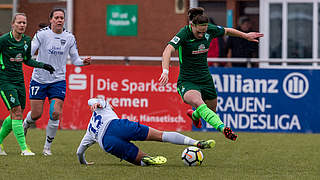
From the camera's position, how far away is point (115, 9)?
2089 centimetres

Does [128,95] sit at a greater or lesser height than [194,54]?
lesser

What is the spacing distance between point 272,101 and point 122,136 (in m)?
6.86

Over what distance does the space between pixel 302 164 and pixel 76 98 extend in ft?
22.9

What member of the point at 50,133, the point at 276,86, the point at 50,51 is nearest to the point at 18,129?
the point at 50,133

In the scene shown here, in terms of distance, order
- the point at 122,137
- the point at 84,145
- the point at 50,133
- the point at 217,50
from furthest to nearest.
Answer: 1. the point at 217,50
2. the point at 50,133
3. the point at 84,145
4. the point at 122,137

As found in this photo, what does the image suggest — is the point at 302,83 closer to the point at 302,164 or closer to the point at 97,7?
the point at 302,164

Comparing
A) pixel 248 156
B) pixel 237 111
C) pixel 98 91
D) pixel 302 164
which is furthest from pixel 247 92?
pixel 302 164

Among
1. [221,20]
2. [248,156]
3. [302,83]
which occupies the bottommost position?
[248,156]

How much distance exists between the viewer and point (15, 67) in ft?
35.1

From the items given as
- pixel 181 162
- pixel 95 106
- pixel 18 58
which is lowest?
pixel 181 162

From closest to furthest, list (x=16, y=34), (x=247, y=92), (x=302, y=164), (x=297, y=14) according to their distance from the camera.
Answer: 1. (x=302, y=164)
2. (x=16, y=34)
3. (x=247, y=92)
4. (x=297, y=14)

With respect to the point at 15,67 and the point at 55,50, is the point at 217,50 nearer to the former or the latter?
the point at 55,50

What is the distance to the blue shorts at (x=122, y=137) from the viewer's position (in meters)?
9.09

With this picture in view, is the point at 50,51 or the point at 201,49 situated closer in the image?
the point at 201,49
